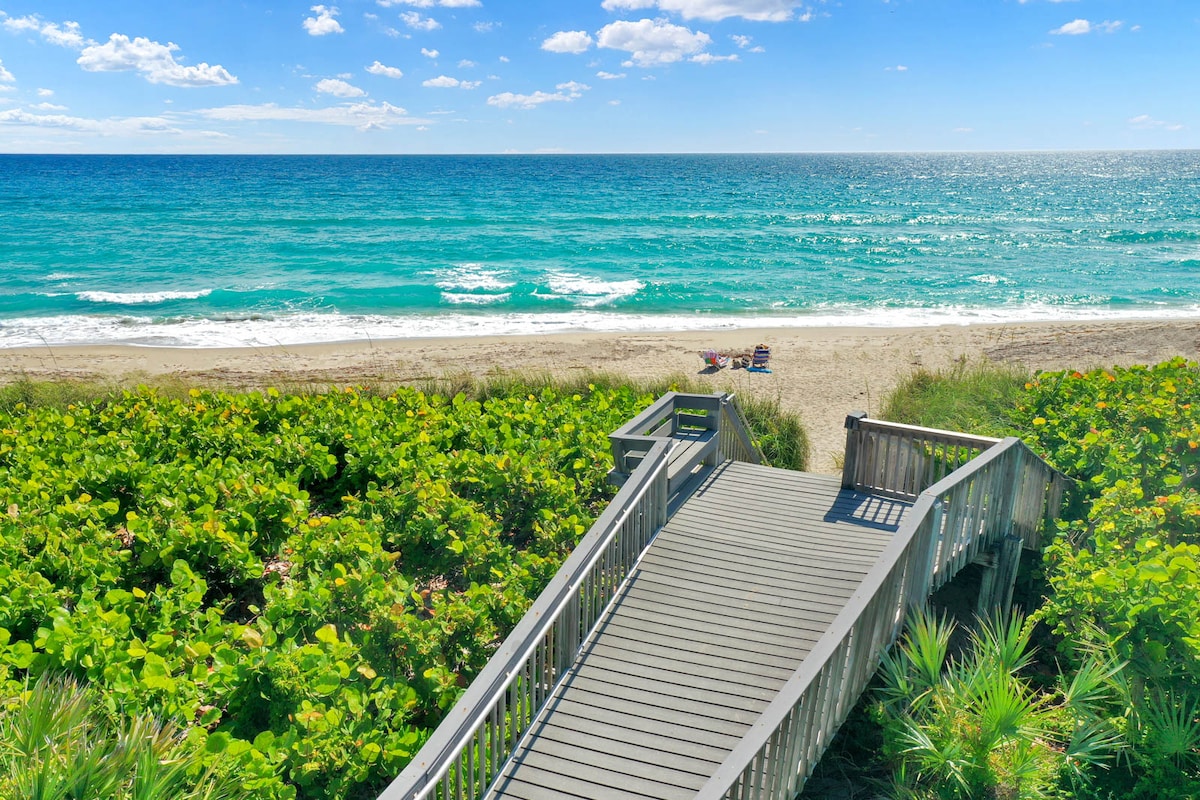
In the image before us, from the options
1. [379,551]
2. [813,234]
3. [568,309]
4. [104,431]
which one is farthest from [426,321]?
[813,234]

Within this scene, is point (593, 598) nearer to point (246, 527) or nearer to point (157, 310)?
point (246, 527)

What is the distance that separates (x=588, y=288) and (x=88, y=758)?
31142 mm

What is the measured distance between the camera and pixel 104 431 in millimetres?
10914

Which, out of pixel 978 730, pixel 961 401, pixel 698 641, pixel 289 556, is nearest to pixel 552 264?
pixel 961 401

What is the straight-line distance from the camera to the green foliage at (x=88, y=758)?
A: 142 inches

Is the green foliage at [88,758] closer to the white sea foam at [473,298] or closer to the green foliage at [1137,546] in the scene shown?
the green foliage at [1137,546]

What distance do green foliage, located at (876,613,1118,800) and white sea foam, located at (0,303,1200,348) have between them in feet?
70.0

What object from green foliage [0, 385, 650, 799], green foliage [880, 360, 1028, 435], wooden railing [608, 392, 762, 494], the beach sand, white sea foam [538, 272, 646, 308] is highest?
wooden railing [608, 392, 762, 494]

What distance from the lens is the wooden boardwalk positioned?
5199mm

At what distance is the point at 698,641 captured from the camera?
6207 mm

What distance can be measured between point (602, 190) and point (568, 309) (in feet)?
197

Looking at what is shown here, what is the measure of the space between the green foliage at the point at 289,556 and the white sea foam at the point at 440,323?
14792 millimetres

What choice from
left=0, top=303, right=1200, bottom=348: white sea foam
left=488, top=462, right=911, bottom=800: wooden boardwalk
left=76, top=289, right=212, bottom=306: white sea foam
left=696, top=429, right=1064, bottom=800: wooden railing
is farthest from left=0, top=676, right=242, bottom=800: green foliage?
left=76, top=289, right=212, bottom=306: white sea foam

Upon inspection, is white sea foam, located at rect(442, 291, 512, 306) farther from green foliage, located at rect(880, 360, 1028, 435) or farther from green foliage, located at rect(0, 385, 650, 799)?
green foliage, located at rect(0, 385, 650, 799)
